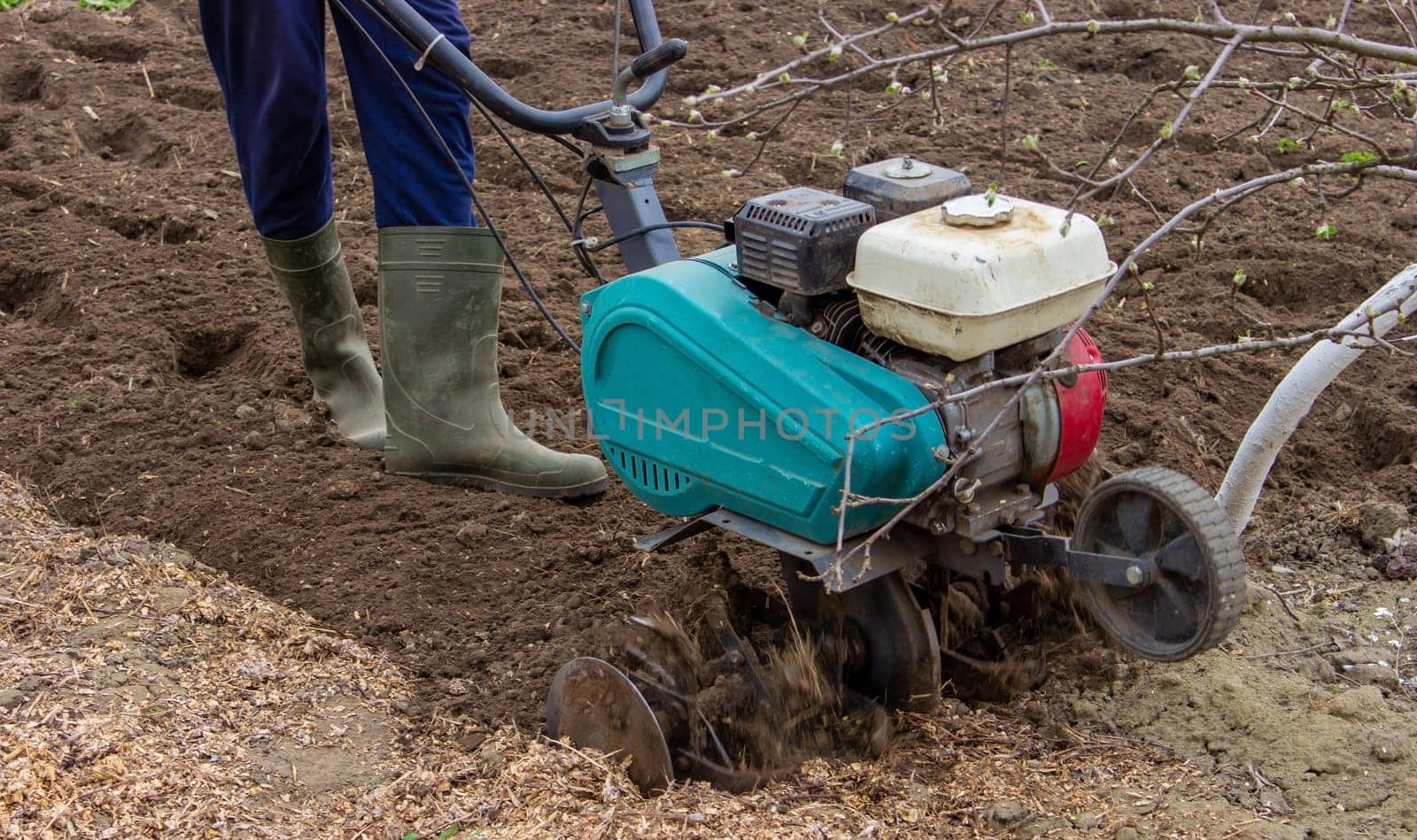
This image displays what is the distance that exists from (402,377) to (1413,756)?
213cm

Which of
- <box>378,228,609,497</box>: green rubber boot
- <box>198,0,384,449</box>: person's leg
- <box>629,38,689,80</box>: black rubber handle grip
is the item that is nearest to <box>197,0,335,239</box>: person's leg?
<box>198,0,384,449</box>: person's leg

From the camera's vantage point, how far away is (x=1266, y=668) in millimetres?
→ 2637

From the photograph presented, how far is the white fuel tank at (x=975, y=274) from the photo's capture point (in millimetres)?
2033

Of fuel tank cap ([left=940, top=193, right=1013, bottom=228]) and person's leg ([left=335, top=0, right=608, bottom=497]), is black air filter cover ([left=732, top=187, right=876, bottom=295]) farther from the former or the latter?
person's leg ([left=335, top=0, right=608, bottom=497])

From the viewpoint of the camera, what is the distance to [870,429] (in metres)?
2.04

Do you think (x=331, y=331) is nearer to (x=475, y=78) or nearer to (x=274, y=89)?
(x=274, y=89)

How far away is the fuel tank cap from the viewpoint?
2.11m

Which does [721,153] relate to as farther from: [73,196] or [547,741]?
[547,741]

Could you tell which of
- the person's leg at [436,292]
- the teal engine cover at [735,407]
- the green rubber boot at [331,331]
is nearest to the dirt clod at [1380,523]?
the teal engine cover at [735,407]

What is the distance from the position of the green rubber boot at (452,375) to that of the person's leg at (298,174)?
0.26m

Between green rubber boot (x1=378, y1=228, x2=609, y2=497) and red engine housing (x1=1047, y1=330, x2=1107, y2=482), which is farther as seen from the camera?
green rubber boot (x1=378, y1=228, x2=609, y2=497)

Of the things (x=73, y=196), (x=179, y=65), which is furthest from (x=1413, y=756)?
(x=179, y=65)

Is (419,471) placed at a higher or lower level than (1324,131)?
lower

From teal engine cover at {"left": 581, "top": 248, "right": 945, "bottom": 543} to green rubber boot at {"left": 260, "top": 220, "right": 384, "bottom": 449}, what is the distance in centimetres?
112
